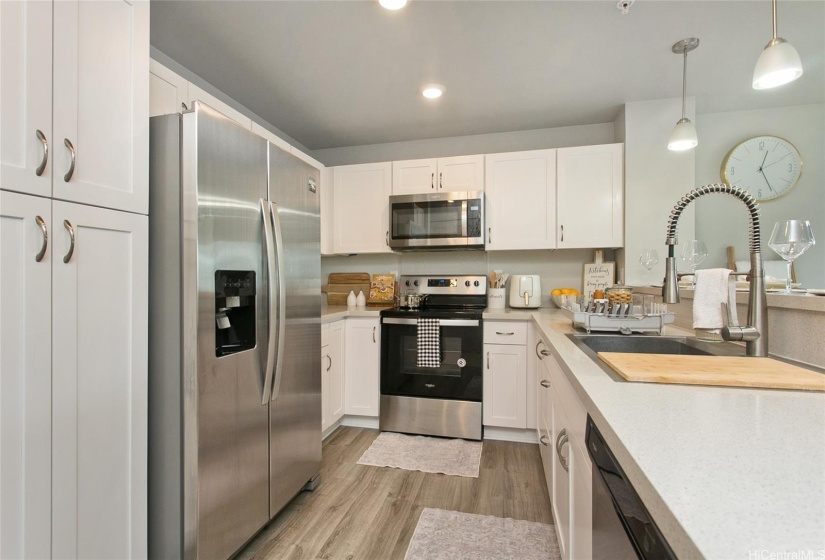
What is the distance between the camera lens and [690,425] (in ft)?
2.03

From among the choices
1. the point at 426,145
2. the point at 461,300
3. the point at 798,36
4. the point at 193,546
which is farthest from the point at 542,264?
the point at 193,546

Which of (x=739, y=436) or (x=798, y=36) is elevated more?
(x=798, y=36)

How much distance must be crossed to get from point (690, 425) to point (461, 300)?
2.46 meters

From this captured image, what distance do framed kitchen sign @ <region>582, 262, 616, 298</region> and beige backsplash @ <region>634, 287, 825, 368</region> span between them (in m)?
1.67

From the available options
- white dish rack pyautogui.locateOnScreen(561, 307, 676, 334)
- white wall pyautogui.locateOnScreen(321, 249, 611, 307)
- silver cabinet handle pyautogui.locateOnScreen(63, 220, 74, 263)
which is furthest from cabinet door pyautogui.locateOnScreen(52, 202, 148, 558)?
white wall pyautogui.locateOnScreen(321, 249, 611, 307)

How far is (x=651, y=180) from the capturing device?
262 cm

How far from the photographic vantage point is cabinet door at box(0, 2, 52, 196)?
2.95ft

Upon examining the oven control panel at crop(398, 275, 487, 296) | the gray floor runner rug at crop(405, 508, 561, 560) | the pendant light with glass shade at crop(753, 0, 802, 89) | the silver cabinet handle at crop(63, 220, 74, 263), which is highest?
the pendant light with glass shade at crop(753, 0, 802, 89)

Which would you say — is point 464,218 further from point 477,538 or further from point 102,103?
point 102,103

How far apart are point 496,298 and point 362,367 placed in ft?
3.95

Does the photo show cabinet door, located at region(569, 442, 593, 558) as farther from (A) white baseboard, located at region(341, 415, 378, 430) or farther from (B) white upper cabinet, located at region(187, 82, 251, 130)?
(A) white baseboard, located at region(341, 415, 378, 430)

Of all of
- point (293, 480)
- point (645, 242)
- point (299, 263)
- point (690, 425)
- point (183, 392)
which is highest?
point (645, 242)

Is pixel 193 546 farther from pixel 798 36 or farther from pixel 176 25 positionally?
pixel 798 36

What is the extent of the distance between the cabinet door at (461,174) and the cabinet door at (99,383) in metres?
→ 2.17
